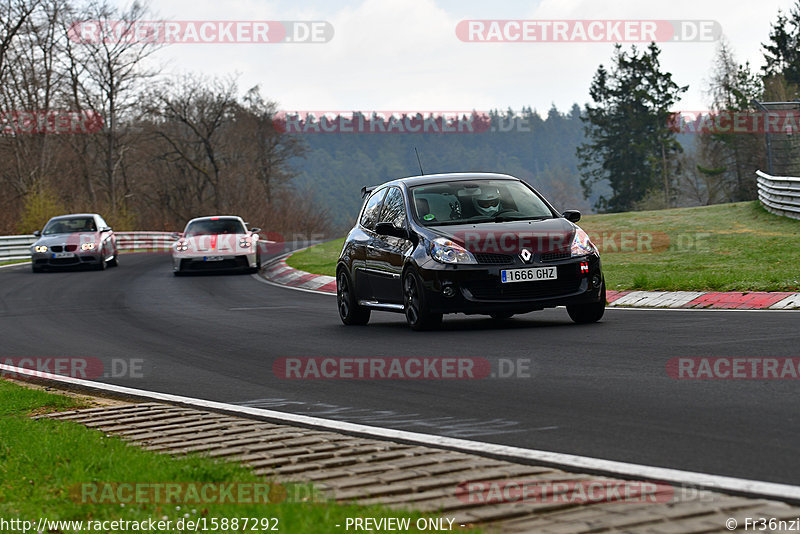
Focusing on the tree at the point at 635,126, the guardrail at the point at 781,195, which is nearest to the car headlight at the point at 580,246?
the guardrail at the point at 781,195

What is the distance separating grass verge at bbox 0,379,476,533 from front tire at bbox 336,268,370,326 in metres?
6.63

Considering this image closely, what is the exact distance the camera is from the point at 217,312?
16891 millimetres

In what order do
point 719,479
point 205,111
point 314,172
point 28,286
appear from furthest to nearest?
point 314,172 < point 205,111 < point 28,286 < point 719,479

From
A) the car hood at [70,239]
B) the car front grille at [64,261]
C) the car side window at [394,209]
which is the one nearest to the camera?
the car side window at [394,209]

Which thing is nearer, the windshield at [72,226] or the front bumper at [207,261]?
the front bumper at [207,261]

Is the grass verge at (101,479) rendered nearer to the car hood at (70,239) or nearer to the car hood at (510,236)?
the car hood at (510,236)

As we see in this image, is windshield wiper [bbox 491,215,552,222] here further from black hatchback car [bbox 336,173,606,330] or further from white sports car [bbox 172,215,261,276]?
white sports car [bbox 172,215,261,276]

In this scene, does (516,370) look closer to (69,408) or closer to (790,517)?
(69,408)

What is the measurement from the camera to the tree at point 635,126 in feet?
287

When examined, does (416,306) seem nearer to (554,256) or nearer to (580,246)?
(554,256)

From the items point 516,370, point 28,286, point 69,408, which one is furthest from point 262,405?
point 28,286

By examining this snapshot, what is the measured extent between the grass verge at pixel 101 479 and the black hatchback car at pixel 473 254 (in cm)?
520

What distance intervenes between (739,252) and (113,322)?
11.9 metres

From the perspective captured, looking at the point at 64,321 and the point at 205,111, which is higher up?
the point at 205,111
